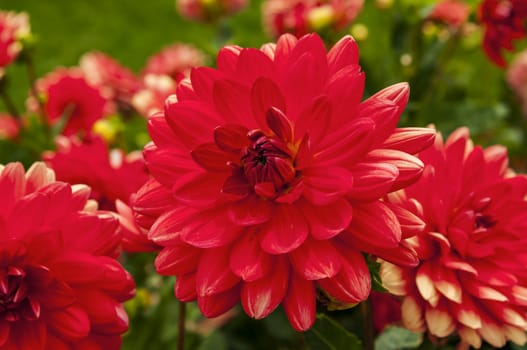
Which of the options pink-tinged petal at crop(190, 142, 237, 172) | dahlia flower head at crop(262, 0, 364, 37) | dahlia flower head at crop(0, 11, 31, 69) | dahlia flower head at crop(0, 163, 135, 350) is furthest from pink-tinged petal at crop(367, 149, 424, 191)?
dahlia flower head at crop(0, 11, 31, 69)

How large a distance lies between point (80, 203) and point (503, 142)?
98 centimetres

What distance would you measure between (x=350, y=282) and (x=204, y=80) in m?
0.18

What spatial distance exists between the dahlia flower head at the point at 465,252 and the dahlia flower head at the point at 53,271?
0.22 meters

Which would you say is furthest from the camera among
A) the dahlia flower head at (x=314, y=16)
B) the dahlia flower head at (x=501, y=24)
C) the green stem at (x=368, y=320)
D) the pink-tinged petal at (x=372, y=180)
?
the dahlia flower head at (x=314, y=16)

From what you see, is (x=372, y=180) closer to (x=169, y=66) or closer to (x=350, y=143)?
(x=350, y=143)

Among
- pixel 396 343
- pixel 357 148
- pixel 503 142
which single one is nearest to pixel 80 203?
pixel 357 148

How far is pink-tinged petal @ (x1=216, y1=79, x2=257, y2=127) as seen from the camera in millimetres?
475

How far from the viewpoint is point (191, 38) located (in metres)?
2.38

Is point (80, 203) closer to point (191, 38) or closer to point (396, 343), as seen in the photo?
point (396, 343)

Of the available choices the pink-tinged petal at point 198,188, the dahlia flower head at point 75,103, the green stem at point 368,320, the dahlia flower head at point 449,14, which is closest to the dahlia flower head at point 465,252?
the green stem at point 368,320

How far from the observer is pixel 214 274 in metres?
0.47

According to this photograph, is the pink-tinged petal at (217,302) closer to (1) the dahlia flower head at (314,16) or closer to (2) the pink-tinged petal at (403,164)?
(2) the pink-tinged petal at (403,164)

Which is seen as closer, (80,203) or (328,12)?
(80,203)

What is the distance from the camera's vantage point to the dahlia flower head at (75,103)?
110cm
